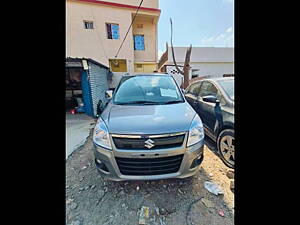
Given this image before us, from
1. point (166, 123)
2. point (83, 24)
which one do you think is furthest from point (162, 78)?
point (83, 24)

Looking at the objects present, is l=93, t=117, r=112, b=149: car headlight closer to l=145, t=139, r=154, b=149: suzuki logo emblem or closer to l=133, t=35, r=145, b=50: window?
l=145, t=139, r=154, b=149: suzuki logo emblem

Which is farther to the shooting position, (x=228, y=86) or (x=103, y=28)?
(x=103, y=28)

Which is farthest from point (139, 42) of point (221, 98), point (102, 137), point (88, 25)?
point (102, 137)

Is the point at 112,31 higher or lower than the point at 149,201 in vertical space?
higher

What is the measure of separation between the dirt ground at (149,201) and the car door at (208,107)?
1.07 meters

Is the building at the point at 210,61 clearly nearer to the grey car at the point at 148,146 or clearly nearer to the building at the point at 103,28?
the building at the point at 103,28

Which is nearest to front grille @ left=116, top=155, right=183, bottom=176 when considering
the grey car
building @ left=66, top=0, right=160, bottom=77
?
the grey car

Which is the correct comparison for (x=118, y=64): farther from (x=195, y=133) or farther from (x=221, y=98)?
(x=195, y=133)

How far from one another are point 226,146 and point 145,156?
5.75 ft

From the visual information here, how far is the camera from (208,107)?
3.20 meters
